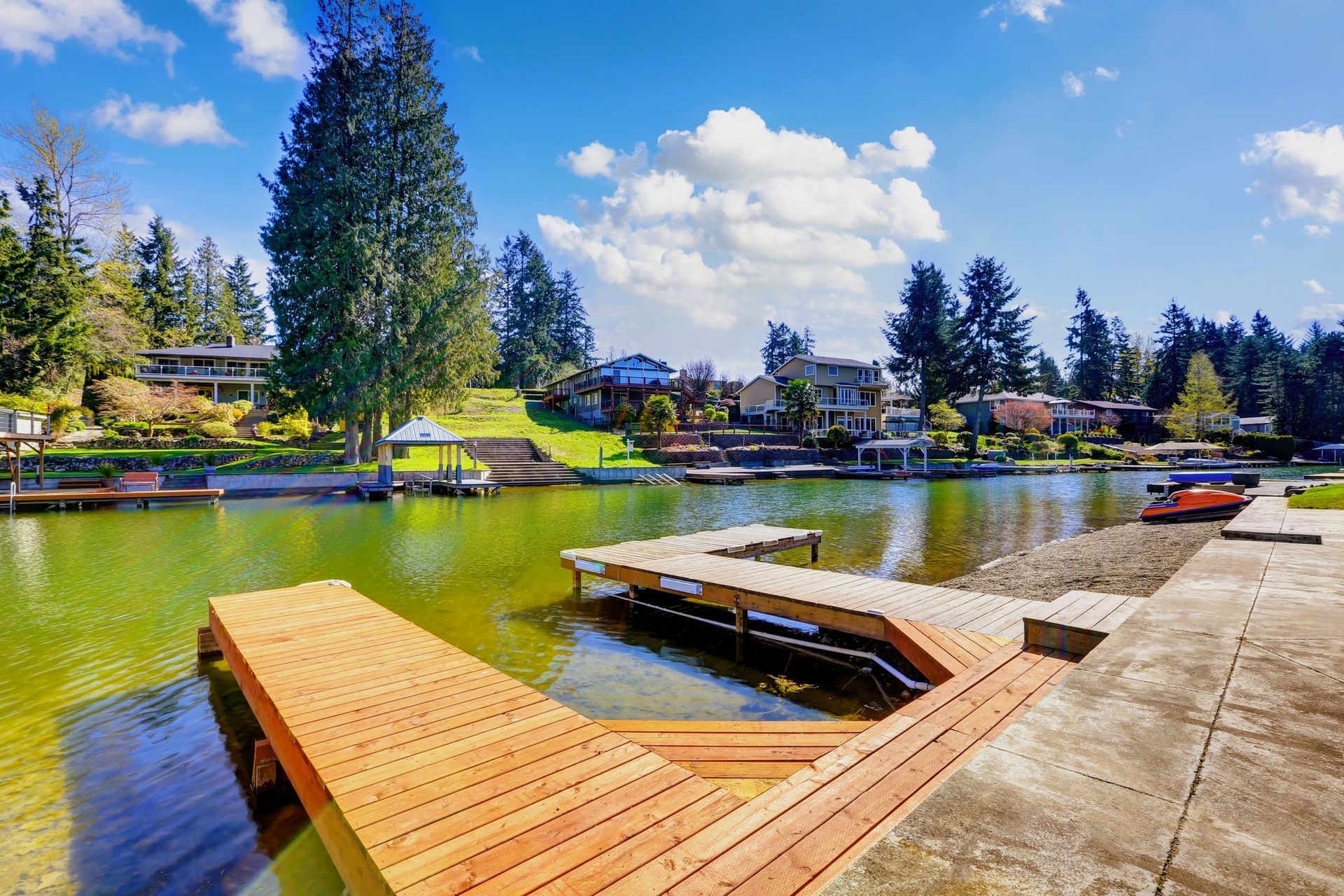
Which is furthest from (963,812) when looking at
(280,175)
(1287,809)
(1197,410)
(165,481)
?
(1197,410)

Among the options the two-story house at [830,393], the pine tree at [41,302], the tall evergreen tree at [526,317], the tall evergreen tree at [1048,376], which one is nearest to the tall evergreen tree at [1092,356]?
the tall evergreen tree at [1048,376]

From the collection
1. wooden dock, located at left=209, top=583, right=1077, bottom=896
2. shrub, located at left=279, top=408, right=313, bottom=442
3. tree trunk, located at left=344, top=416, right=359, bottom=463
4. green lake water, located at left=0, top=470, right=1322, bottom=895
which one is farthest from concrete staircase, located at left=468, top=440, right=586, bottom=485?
wooden dock, located at left=209, top=583, right=1077, bottom=896

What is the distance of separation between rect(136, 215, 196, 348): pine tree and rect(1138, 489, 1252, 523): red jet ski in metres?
66.1

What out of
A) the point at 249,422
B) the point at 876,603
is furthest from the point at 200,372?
the point at 876,603

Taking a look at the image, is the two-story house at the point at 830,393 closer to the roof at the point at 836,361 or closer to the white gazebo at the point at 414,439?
the roof at the point at 836,361

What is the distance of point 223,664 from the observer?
24.0ft

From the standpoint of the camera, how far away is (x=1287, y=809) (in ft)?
6.18

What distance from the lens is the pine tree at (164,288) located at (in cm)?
5325

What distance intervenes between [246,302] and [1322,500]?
91.2 m

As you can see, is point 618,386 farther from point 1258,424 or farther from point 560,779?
point 1258,424

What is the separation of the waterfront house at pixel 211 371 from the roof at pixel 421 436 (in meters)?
26.2

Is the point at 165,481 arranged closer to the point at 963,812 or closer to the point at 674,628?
the point at 674,628

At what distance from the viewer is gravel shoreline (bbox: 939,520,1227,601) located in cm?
970

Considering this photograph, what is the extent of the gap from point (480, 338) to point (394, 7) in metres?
17.3
